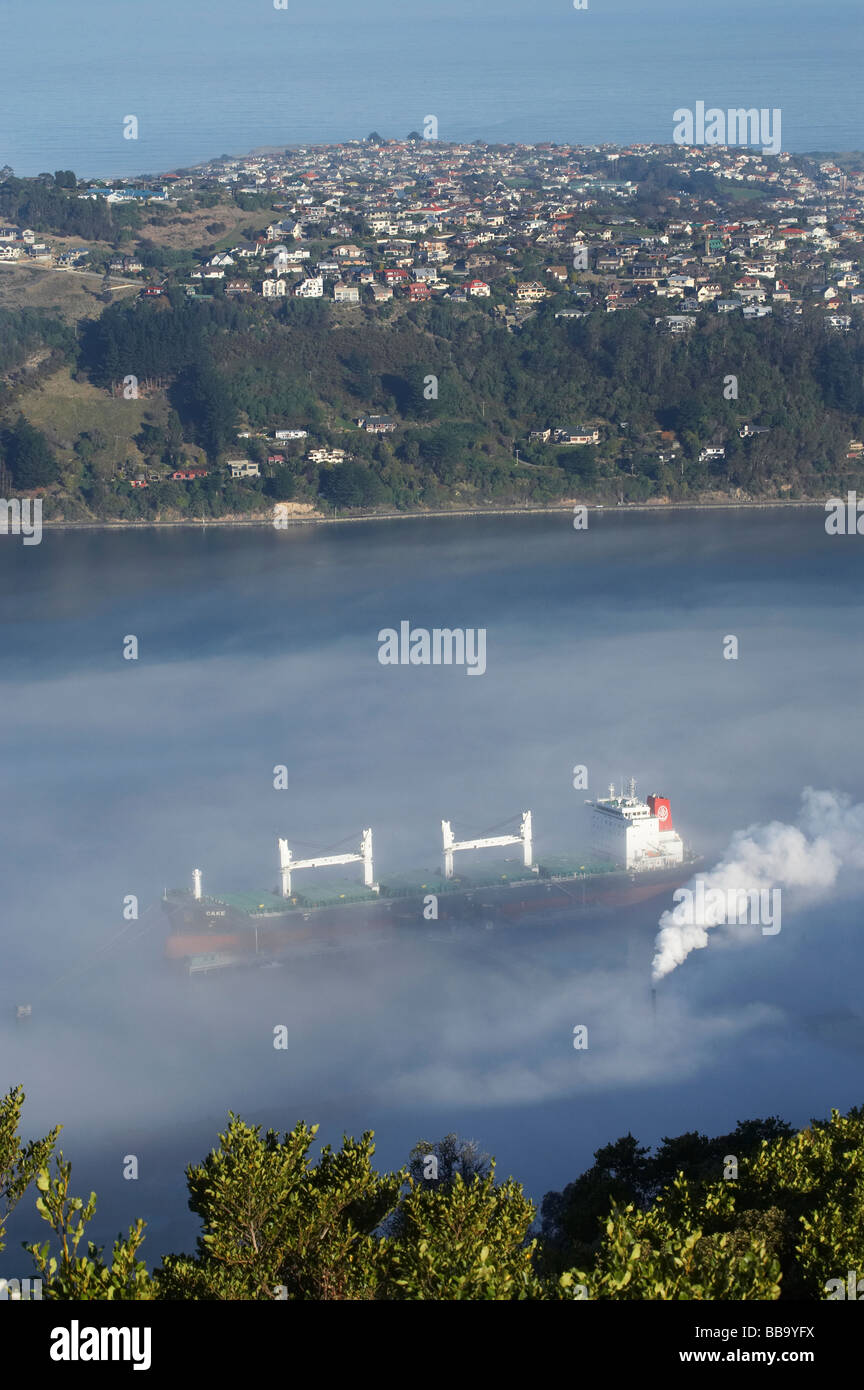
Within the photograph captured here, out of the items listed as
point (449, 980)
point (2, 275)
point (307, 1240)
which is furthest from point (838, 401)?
point (307, 1240)

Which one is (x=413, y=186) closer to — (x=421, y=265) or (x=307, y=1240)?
(x=421, y=265)

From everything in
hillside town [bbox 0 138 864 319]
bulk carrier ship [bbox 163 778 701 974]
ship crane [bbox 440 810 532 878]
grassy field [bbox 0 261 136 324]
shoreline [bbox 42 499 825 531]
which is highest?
hillside town [bbox 0 138 864 319]

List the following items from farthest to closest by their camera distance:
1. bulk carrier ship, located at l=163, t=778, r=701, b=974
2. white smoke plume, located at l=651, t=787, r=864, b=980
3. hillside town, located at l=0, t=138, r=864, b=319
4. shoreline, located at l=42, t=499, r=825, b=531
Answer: hillside town, located at l=0, t=138, r=864, b=319 → shoreline, located at l=42, t=499, r=825, b=531 → white smoke plume, located at l=651, t=787, r=864, b=980 → bulk carrier ship, located at l=163, t=778, r=701, b=974

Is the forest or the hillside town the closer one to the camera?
the forest

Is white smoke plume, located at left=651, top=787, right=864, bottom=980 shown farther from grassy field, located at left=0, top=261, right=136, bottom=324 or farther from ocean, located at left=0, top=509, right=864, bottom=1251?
grassy field, located at left=0, top=261, right=136, bottom=324

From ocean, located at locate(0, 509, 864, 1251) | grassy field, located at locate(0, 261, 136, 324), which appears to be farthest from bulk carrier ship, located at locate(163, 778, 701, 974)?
grassy field, located at locate(0, 261, 136, 324)

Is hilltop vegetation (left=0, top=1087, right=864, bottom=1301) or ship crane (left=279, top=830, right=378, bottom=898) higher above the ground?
ship crane (left=279, top=830, right=378, bottom=898)
